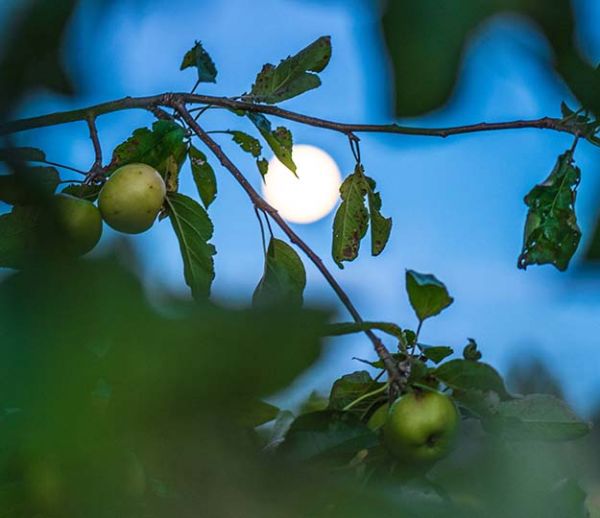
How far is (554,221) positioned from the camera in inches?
45.0

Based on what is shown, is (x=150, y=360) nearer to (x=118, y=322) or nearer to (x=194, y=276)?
(x=118, y=322)

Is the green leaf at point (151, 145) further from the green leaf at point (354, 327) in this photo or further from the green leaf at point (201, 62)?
the green leaf at point (354, 327)

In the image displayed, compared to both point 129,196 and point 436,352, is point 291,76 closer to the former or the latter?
point 129,196

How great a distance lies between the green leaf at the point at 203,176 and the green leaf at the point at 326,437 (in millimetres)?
751

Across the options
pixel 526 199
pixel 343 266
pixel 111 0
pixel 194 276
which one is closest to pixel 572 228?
pixel 526 199

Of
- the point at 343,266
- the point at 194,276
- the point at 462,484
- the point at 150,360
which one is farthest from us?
the point at 343,266

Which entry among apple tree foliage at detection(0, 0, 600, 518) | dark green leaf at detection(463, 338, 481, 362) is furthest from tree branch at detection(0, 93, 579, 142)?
apple tree foliage at detection(0, 0, 600, 518)

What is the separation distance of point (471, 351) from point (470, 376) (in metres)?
0.10

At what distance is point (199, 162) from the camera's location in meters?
1.27

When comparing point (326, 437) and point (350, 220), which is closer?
point (326, 437)

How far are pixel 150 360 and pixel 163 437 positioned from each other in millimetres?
47

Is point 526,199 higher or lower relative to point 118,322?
lower

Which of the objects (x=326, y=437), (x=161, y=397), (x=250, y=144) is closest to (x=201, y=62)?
(x=250, y=144)

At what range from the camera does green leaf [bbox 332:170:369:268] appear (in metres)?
1.21
